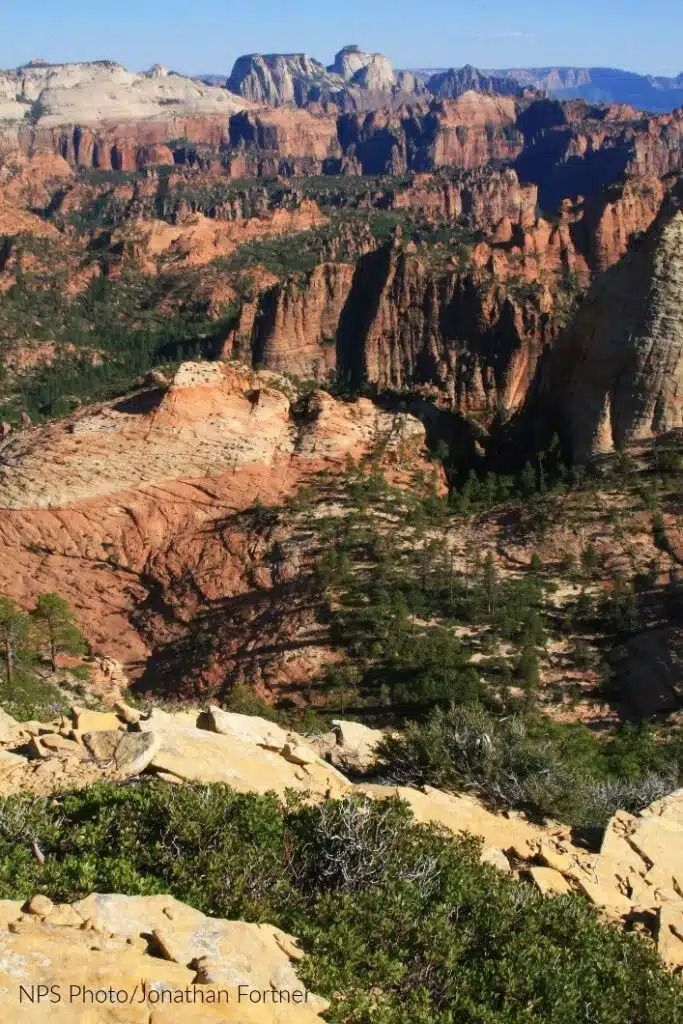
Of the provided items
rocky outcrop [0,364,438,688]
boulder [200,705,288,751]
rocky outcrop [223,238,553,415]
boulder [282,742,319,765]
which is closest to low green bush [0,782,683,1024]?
boulder [282,742,319,765]

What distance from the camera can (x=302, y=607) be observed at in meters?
32.8

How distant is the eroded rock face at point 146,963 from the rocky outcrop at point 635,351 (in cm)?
3532

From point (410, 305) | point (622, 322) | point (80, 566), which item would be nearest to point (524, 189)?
point (410, 305)

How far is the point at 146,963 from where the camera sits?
874 cm

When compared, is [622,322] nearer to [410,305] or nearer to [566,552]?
[566,552]

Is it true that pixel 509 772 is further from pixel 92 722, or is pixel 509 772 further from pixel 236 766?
pixel 92 722

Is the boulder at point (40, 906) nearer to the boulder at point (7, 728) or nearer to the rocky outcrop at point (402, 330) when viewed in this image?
the boulder at point (7, 728)

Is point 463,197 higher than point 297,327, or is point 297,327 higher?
point 463,197

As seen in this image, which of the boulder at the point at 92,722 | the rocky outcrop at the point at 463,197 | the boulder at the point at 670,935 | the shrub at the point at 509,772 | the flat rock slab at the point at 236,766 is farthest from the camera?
the rocky outcrop at the point at 463,197

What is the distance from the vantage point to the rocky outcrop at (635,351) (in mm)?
40688

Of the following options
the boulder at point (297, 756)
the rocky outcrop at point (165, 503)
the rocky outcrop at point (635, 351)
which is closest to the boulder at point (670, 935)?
the boulder at point (297, 756)

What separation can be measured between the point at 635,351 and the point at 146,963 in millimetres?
37061

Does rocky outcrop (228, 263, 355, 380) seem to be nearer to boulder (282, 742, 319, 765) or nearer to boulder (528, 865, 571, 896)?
boulder (282, 742, 319, 765)

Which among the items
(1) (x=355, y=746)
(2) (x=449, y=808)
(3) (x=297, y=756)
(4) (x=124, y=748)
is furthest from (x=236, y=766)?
(1) (x=355, y=746)
